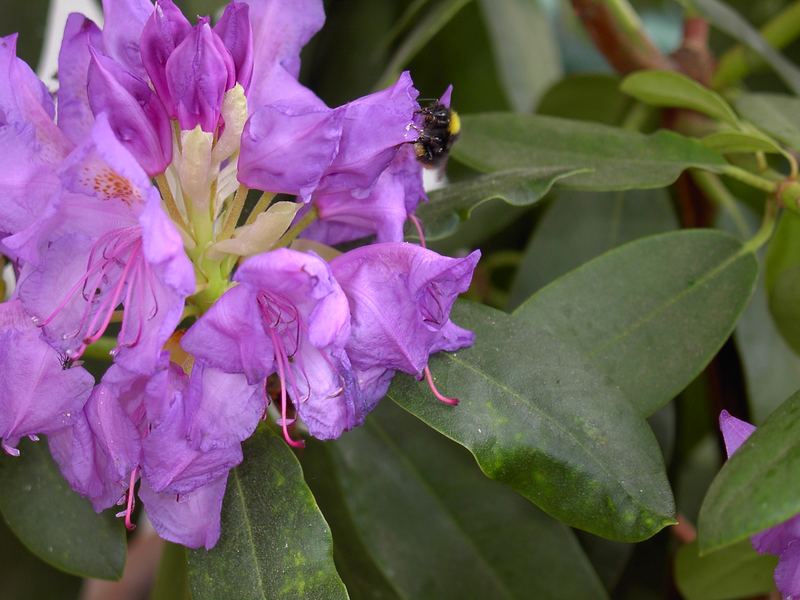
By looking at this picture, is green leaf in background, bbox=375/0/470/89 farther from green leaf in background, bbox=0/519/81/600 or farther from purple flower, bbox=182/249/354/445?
green leaf in background, bbox=0/519/81/600

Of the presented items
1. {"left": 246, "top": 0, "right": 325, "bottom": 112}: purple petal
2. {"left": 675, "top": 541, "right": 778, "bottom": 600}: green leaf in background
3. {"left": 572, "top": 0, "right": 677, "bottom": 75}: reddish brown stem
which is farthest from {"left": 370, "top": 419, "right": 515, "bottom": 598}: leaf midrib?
{"left": 572, "top": 0, "right": 677, "bottom": 75}: reddish brown stem

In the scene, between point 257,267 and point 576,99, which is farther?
point 576,99

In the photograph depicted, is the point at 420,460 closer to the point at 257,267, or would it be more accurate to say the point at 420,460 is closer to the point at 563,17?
the point at 257,267

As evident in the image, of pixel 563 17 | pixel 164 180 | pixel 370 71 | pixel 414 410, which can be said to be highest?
pixel 164 180

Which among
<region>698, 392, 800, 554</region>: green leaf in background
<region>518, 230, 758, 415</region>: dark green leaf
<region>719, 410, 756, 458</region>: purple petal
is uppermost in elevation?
<region>698, 392, 800, 554</region>: green leaf in background

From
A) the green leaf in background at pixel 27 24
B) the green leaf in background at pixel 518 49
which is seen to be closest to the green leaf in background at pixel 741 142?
the green leaf in background at pixel 518 49

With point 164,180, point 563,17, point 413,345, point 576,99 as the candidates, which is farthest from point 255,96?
point 563,17

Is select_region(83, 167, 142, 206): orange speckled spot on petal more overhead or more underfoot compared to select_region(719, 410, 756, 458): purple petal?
more overhead

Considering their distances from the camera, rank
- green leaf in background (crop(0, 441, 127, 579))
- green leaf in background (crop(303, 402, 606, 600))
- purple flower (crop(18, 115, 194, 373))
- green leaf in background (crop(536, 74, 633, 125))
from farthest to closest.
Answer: green leaf in background (crop(536, 74, 633, 125)), green leaf in background (crop(303, 402, 606, 600)), green leaf in background (crop(0, 441, 127, 579)), purple flower (crop(18, 115, 194, 373))
